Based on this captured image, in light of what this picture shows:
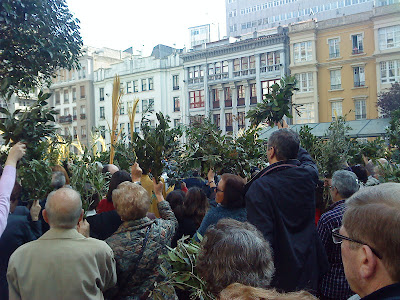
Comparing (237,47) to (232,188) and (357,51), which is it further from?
(232,188)

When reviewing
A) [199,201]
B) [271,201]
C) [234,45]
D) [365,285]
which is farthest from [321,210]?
[234,45]

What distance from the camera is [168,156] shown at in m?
4.52

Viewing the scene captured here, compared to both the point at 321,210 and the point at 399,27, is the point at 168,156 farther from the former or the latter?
the point at 399,27

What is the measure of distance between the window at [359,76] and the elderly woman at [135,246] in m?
34.9

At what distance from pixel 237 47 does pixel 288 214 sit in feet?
127

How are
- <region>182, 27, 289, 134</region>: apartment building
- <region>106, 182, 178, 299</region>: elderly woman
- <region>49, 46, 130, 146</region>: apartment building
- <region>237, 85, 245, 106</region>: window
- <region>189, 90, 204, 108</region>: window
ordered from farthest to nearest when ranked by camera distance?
<region>49, 46, 130, 146</region>: apartment building
<region>189, 90, 204, 108</region>: window
<region>237, 85, 245, 106</region>: window
<region>182, 27, 289, 134</region>: apartment building
<region>106, 182, 178, 299</region>: elderly woman

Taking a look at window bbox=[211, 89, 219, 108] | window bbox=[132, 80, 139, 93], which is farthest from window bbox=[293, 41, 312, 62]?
window bbox=[132, 80, 139, 93]

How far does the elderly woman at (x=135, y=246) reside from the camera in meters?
3.16

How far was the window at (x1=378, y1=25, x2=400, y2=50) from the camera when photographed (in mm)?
32938

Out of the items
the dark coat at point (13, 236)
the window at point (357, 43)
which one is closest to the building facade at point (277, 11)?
the window at point (357, 43)

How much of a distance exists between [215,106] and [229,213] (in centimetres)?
3901

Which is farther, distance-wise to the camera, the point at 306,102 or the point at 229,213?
the point at 306,102

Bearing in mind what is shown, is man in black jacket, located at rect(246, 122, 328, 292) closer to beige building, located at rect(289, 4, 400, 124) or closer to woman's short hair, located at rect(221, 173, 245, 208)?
woman's short hair, located at rect(221, 173, 245, 208)

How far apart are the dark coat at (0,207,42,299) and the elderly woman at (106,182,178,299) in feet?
2.72
